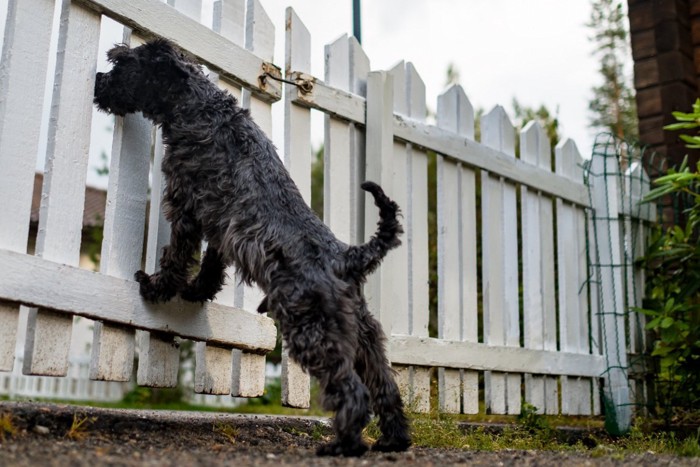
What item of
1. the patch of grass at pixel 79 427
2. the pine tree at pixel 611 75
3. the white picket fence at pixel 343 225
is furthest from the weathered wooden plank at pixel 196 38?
the pine tree at pixel 611 75

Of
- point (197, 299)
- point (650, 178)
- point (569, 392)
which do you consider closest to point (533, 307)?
point (569, 392)

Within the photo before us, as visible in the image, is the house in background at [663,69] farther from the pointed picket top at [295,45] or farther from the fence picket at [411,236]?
the pointed picket top at [295,45]

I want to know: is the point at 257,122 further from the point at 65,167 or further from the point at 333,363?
the point at 333,363

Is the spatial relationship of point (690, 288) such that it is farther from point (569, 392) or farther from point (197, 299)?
point (197, 299)

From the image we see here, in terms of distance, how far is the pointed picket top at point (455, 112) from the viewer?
4.48 m

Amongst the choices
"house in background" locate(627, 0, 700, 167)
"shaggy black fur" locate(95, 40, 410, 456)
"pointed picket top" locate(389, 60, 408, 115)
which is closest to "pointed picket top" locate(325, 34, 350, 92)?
"pointed picket top" locate(389, 60, 408, 115)

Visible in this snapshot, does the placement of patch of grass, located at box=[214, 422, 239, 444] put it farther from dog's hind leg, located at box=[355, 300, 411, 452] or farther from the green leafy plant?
the green leafy plant

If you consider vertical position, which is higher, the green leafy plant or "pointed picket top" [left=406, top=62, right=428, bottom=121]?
"pointed picket top" [left=406, top=62, right=428, bottom=121]

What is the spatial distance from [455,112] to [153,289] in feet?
7.70

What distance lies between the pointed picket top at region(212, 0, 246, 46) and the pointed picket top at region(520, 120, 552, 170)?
2205 mm

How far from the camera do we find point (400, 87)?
4270mm

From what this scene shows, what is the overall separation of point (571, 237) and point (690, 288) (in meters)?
0.89

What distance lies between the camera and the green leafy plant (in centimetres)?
456

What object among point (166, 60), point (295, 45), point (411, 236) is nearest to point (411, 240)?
point (411, 236)
